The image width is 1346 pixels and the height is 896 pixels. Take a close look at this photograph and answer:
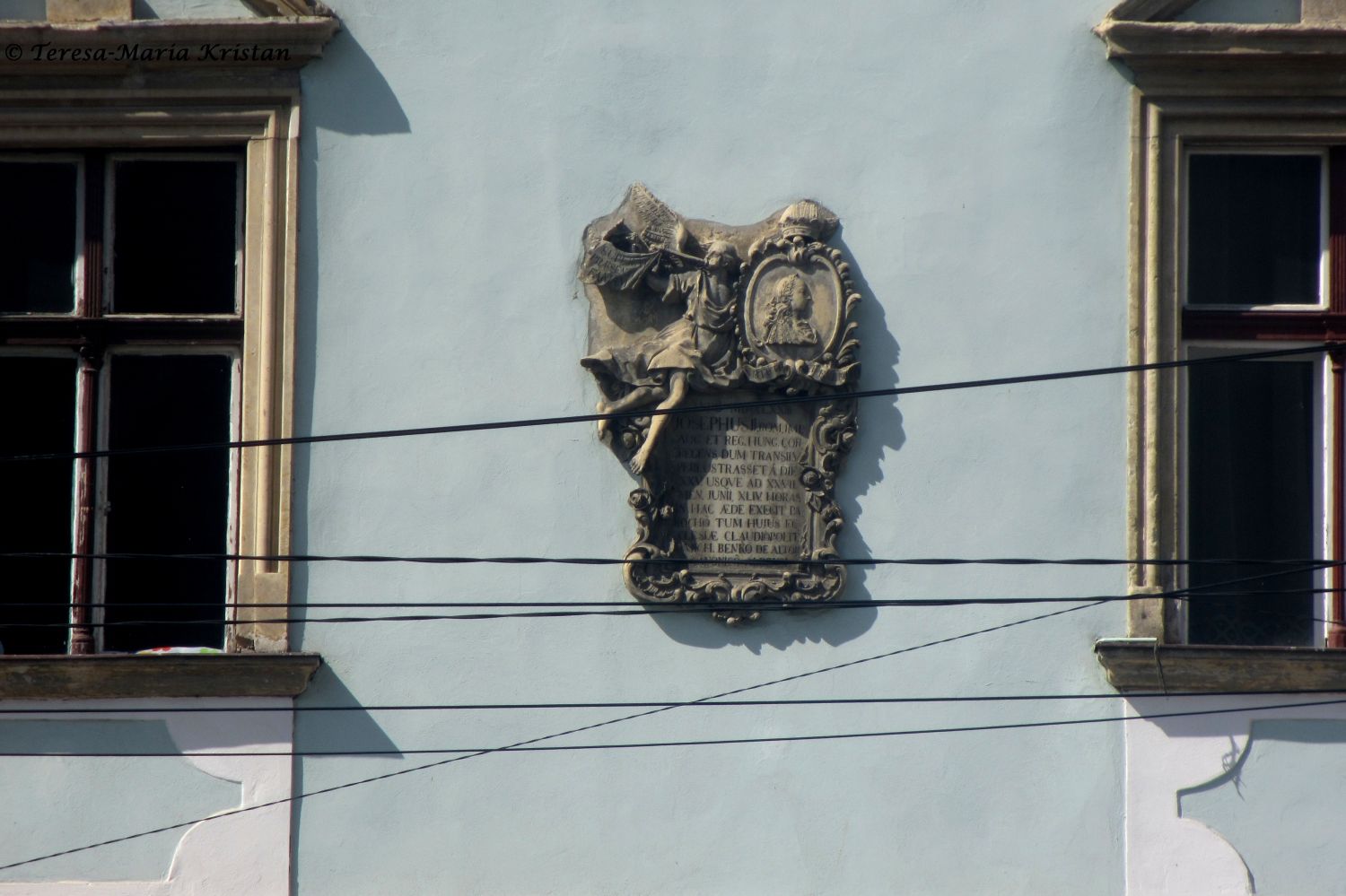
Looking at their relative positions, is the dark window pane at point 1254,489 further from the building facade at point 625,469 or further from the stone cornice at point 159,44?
the stone cornice at point 159,44

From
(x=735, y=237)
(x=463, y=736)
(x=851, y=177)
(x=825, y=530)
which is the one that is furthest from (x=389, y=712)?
(x=851, y=177)

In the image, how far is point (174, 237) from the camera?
24.9 feet

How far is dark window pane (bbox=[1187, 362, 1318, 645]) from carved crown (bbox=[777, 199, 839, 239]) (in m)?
1.60

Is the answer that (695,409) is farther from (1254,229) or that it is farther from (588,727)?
(1254,229)

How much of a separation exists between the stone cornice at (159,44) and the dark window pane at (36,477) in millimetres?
1186

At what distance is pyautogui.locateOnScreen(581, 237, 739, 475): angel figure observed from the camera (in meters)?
7.38

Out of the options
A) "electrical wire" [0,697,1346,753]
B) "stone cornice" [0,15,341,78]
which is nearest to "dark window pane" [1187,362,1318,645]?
"electrical wire" [0,697,1346,753]

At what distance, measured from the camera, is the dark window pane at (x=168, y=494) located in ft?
24.5

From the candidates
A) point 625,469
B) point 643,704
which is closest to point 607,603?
point 643,704

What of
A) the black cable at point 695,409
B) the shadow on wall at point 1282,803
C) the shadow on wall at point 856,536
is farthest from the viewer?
the shadow on wall at point 856,536

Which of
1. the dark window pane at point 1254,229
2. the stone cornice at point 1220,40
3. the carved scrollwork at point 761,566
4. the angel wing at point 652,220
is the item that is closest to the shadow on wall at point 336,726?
the carved scrollwork at point 761,566

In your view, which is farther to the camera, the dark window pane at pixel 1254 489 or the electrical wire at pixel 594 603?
the dark window pane at pixel 1254 489

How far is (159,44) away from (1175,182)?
13.4 feet

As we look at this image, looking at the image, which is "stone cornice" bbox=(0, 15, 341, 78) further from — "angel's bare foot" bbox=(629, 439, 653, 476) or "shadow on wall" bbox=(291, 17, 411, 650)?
"angel's bare foot" bbox=(629, 439, 653, 476)
